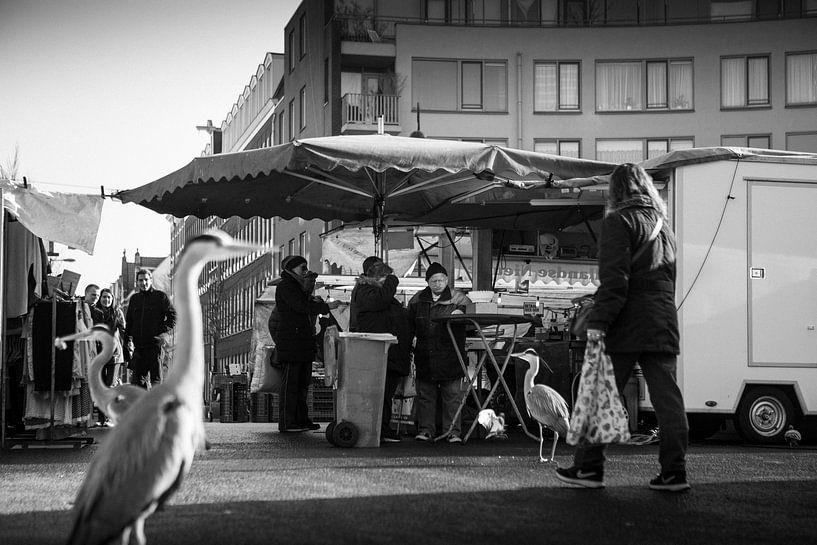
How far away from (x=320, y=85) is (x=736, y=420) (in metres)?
38.8

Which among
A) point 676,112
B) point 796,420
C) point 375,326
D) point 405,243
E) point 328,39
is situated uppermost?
point 328,39

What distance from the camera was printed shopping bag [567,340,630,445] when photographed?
7.96 metres

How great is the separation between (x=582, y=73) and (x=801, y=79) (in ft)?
27.4

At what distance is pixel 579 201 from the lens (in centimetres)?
1543

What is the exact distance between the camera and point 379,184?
15.4 meters

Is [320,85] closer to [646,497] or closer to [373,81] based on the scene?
[373,81]

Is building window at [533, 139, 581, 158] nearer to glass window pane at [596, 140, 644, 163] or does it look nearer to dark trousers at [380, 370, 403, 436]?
glass window pane at [596, 140, 644, 163]

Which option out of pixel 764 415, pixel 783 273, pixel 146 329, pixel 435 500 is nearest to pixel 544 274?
pixel 783 273

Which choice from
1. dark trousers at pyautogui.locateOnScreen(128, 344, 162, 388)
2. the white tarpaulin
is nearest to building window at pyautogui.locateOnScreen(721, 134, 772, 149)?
dark trousers at pyautogui.locateOnScreen(128, 344, 162, 388)

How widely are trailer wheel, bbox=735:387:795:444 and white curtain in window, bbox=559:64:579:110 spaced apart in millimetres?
35078

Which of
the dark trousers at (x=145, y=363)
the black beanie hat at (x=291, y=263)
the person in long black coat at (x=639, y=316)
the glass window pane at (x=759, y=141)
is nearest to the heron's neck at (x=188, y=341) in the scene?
the person in long black coat at (x=639, y=316)

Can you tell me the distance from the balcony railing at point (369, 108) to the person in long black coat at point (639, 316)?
38.9 metres

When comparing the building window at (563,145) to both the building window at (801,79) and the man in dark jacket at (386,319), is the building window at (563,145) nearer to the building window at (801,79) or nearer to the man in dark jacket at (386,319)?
the building window at (801,79)

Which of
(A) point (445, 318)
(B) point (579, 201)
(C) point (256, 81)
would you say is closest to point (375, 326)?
(A) point (445, 318)
